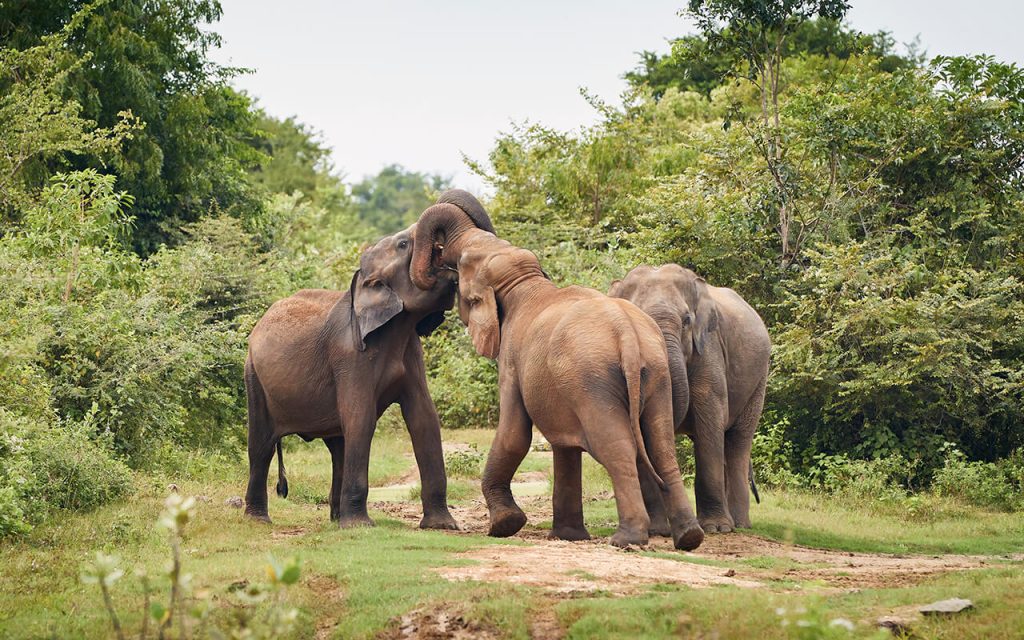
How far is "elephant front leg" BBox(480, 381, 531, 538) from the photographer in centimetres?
1199

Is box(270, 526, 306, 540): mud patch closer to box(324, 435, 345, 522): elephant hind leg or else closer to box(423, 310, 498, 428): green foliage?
box(324, 435, 345, 522): elephant hind leg

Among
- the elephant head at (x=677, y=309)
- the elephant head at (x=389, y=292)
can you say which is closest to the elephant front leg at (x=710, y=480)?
the elephant head at (x=677, y=309)

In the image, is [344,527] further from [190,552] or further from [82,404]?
[82,404]

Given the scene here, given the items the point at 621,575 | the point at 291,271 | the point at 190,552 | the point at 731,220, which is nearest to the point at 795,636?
the point at 621,575

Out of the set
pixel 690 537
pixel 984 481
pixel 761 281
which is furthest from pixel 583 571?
pixel 761 281

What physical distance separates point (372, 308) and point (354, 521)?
2.01m

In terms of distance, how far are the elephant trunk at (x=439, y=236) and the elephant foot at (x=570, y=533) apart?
2.66m

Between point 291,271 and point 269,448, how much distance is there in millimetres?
14997

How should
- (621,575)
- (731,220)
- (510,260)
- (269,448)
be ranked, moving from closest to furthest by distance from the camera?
1. (621,575)
2. (510,260)
3. (269,448)
4. (731,220)

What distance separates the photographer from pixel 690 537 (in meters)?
11.1

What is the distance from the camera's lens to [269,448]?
14258 mm

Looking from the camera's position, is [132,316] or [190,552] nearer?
[190,552]

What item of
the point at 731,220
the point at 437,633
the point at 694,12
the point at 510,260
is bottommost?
the point at 437,633

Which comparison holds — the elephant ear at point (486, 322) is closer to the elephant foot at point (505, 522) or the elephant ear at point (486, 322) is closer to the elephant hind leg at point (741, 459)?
the elephant foot at point (505, 522)
